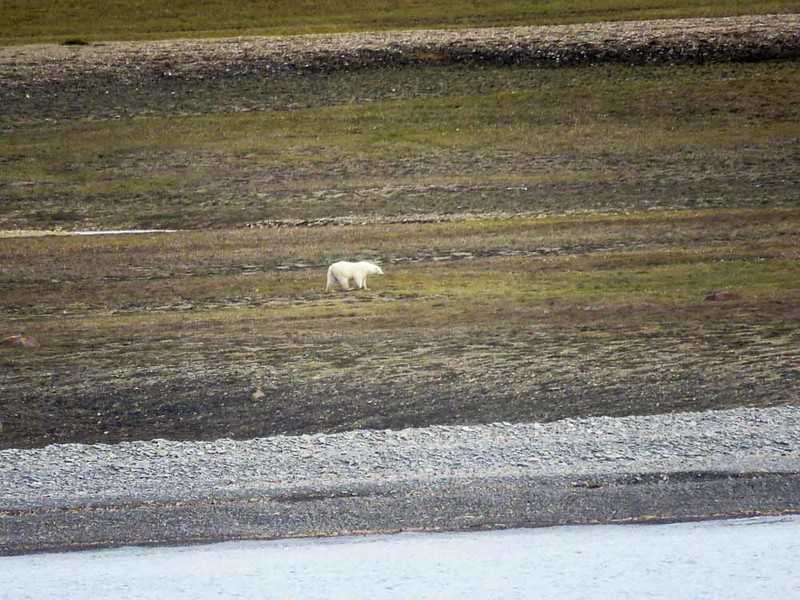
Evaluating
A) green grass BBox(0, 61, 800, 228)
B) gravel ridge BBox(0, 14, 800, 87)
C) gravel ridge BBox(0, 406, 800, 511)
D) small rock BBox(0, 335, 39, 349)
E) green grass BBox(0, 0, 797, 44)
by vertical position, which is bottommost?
green grass BBox(0, 61, 800, 228)

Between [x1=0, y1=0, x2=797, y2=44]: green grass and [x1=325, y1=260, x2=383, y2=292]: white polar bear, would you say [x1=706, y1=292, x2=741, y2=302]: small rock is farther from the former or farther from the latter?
[x1=0, y1=0, x2=797, y2=44]: green grass

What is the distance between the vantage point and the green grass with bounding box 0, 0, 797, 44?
5334cm

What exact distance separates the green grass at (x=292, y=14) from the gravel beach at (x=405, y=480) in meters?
44.1

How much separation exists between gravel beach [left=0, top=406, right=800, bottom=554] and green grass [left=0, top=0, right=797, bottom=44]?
44.1 metres

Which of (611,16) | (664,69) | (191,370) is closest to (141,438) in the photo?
(191,370)

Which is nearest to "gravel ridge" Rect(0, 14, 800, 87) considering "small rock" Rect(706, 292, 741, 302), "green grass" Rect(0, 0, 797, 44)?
"green grass" Rect(0, 0, 797, 44)

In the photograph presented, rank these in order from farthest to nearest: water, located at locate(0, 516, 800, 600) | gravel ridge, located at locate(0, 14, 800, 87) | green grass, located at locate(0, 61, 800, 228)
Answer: gravel ridge, located at locate(0, 14, 800, 87) → green grass, located at locate(0, 61, 800, 228) → water, located at locate(0, 516, 800, 600)

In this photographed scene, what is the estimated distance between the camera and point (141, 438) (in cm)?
1146

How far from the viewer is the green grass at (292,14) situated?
5334 cm

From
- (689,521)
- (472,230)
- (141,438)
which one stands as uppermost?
(689,521)

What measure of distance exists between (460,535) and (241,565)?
1.38 metres

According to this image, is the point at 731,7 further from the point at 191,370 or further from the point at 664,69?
the point at 191,370

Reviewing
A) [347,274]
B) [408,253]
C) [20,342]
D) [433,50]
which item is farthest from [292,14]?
[20,342]

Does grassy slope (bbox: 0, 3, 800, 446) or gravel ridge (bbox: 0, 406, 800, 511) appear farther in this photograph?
grassy slope (bbox: 0, 3, 800, 446)
